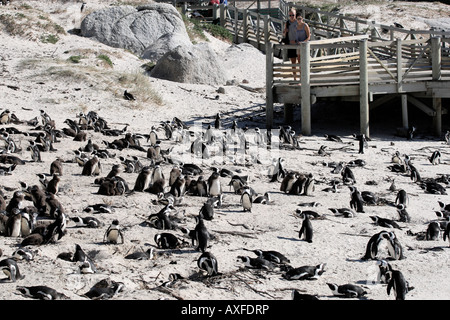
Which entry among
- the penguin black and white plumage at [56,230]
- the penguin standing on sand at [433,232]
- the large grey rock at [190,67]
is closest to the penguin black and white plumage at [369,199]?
the penguin standing on sand at [433,232]

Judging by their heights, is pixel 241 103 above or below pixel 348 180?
above

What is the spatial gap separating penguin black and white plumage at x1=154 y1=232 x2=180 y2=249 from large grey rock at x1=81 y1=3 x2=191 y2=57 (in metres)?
15.7

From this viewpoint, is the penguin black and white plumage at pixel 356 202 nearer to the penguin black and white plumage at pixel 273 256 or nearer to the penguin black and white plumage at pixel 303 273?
the penguin black and white plumage at pixel 273 256

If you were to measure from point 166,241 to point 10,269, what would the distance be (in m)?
2.14

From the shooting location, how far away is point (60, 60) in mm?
21781

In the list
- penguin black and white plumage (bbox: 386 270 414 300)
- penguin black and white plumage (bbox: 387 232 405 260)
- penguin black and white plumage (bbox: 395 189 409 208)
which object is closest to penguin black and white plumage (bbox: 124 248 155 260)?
penguin black and white plumage (bbox: 386 270 414 300)

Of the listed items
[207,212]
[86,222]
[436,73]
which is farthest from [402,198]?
[436,73]

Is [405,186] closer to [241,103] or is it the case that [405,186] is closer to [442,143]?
[442,143]

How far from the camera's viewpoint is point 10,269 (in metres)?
8.13

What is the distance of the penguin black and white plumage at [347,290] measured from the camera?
829cm

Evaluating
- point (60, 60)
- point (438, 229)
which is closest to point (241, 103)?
point (60, 60)

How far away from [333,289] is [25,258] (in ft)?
→ 11.1

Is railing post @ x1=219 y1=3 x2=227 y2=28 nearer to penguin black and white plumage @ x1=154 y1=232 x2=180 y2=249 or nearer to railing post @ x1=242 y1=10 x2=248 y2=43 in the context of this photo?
railing post @ x1=242 y1=10 x2=248 y2=43

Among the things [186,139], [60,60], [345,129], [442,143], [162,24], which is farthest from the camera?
[162,24]
